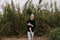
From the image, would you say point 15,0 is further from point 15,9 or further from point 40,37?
point 40,37

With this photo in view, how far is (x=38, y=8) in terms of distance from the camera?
1371 centimetres

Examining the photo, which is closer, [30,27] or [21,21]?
[30,27]

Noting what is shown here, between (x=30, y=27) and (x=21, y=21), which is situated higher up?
(x=21, y=21)

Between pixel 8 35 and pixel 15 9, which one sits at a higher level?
pixel 15 9

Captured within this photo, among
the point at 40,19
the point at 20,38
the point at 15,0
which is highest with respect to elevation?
the point at 15,0

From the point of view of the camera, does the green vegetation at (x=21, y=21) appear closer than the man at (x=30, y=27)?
No

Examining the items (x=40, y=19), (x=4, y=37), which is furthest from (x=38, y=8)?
(x=4, y=37)

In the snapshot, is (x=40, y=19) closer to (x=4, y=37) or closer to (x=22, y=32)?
(x=22, y=32)

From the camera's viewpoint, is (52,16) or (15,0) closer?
(52,16)

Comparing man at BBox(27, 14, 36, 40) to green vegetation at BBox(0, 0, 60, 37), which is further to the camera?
green vegetation at BBox(0, 0, 60, 37)

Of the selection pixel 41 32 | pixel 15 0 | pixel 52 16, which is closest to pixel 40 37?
pixel 41 32

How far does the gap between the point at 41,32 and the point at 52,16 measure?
3.37 feet

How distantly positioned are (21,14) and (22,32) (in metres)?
0.99

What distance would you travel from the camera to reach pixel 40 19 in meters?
13.5
